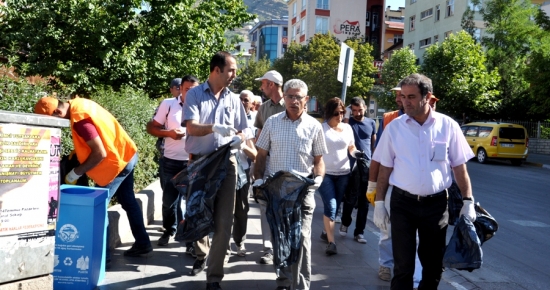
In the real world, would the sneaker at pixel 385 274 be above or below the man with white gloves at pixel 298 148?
below

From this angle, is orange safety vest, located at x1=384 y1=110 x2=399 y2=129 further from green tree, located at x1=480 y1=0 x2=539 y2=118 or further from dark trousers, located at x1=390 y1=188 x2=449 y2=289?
green tree, located at x1=480 y1=0 x2=539 y2=118

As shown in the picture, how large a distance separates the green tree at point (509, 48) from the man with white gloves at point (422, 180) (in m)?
31.5

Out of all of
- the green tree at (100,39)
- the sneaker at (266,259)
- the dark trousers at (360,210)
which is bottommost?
the sneaker at (266,259)

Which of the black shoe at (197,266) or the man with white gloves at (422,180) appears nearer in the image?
the man with white gloves at (422,180)

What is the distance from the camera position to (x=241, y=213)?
6602 millimetres

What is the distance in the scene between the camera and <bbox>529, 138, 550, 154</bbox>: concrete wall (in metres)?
31.8

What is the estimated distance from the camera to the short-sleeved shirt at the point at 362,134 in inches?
336

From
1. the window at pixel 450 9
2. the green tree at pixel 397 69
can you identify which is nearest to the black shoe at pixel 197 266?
the green tree at pixel 397 69

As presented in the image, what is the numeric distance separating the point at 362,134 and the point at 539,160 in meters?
21.9

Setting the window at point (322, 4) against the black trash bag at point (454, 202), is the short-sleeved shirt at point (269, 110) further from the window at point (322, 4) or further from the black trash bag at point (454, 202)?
the window at point (322, 4)

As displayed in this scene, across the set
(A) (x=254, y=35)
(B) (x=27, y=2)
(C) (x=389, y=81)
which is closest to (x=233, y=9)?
(B) (x=27, y=2)

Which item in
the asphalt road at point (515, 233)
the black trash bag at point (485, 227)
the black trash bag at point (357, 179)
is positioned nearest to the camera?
the black trash bag at point (485, 227)

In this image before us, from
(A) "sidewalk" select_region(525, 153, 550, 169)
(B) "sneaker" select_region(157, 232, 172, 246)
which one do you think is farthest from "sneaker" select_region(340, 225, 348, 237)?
(A) "sidewalk" select_region(525, 153, 550, 169)

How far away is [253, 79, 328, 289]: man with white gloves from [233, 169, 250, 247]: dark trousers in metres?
0.85
